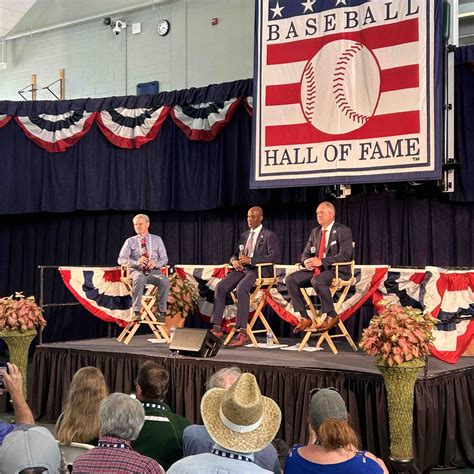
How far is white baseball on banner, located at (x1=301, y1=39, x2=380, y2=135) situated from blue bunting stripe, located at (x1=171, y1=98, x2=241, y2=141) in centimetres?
132

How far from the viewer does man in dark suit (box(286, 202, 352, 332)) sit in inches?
255

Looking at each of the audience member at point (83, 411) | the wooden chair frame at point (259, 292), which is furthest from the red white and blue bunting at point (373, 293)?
the audience member at point (83, 411)

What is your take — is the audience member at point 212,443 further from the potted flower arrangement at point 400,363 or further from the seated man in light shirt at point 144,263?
the seated man in light shirt at point 144,263

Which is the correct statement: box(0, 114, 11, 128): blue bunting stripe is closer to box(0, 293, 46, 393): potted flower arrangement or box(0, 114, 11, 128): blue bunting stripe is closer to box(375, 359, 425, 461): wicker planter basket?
box(0, 293, 46, 393): potted flower arrangement

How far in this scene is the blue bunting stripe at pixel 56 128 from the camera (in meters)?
9.70

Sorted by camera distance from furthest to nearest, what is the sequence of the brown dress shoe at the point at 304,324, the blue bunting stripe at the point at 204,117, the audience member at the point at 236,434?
the blue bunting stripe at the point at 204,117 → the brown dress shoe at the point at 304,324 → the audience member at the point at 236,434

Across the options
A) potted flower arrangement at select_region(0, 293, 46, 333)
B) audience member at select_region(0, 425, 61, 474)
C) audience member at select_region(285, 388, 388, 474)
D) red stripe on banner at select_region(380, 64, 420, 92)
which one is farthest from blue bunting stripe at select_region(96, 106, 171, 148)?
audience member at select_region(0, 425, 61, 474)

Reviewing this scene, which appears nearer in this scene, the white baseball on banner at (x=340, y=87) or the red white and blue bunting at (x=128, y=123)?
the white baseball on banner at (x=340, y=87)

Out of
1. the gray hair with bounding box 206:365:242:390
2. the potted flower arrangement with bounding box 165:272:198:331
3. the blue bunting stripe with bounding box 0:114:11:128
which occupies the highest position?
the blue bunting stripe with bounding box 0:114:11:128

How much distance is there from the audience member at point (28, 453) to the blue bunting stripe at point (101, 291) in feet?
17.7

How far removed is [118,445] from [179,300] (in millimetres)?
5052

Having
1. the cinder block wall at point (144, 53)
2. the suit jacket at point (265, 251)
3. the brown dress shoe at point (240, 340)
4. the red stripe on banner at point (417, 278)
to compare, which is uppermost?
the cinder block wall at point (144, 53)

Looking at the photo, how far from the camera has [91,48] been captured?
10523 mm

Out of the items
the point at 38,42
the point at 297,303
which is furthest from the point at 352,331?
the point at 38,42
